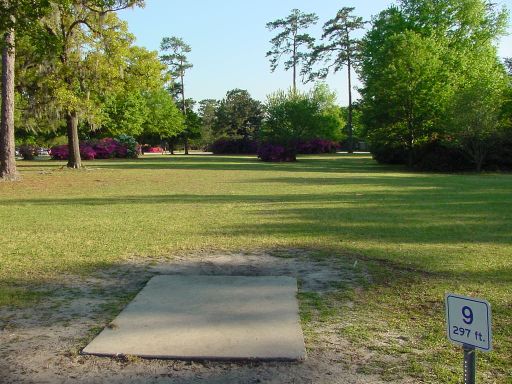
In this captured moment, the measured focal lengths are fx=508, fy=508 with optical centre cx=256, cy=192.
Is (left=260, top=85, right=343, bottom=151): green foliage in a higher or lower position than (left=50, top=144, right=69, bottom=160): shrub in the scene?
higher

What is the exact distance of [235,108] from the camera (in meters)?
78.4

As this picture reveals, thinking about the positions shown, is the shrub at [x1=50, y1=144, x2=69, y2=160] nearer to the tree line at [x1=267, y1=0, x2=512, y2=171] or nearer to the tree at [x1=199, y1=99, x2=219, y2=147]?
the tree line at [x1=267, y1=0, x2=512, y2=171]

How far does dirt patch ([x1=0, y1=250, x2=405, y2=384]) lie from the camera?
3215mm

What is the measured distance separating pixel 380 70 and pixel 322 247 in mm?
28420

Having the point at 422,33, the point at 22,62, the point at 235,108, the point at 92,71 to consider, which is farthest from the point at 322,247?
the point at 235,108

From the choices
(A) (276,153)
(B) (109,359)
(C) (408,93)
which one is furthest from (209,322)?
(A) (276,153)

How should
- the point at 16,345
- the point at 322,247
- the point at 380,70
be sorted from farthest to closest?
the point at 380,70
the point at 322,247
the point at 16,345

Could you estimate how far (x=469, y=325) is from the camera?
224cm

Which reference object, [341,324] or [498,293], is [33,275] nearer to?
[341,324]

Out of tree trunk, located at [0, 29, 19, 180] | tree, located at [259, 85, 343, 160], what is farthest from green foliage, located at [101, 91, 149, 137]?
tree trunk, located at [0, 29, 19, 180]

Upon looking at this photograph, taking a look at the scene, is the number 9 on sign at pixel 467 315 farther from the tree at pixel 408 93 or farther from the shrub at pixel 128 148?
the shrub at pixel 128 148

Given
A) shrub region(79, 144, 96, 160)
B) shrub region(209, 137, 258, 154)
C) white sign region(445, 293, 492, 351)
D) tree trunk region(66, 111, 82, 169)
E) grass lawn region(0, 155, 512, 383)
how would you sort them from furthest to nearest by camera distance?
shrub region(209, 137, 258, 154), shrub region(79, 144, 96, 160), tree trunk region(66, 111, 82, 169), grass lawn region(0, 155, 512, 383), white sign region(445, 293, 492, 351)

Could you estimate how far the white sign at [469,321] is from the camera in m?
2.14

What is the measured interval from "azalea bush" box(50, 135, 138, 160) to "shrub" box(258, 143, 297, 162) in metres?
15.2
